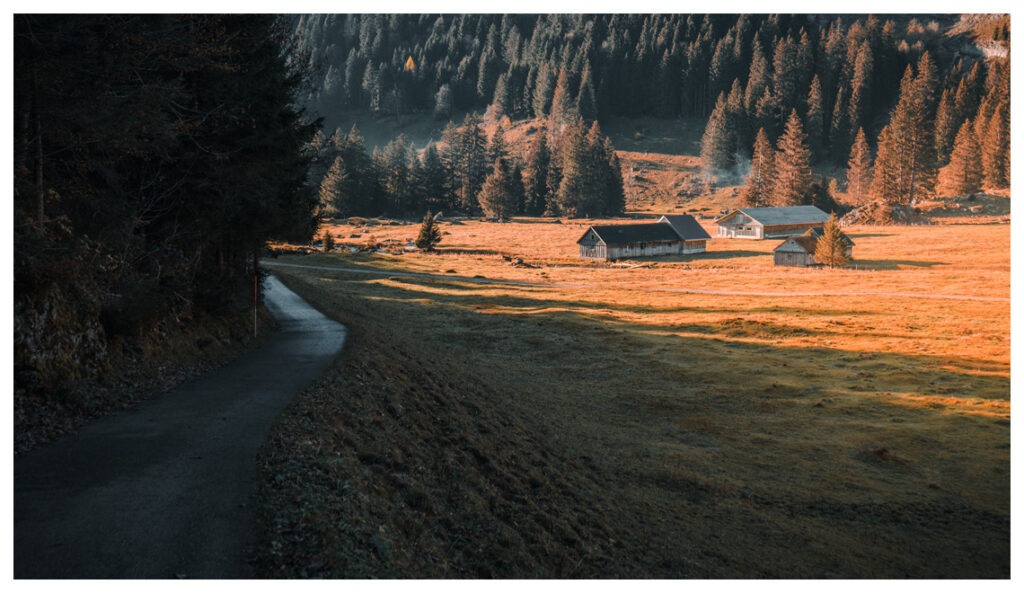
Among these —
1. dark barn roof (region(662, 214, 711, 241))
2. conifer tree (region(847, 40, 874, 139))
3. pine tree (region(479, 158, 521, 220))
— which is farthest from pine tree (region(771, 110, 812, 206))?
pine tree (region(479, 158, 521, 220))

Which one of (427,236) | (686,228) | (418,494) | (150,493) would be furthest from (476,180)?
(150,493)

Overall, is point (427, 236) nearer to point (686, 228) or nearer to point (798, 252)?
point (686, 228)

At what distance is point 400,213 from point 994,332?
322 ft

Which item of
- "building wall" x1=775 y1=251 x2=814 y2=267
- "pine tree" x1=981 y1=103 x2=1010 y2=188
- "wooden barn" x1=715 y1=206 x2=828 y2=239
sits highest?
"pine tree" x1=981 y1=103 x2=1010 y2=188

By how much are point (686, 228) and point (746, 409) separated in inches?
2682

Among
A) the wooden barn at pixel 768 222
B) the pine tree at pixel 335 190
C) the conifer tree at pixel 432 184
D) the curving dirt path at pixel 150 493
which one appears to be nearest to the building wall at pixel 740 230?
the wooden barn at pixel 768 222

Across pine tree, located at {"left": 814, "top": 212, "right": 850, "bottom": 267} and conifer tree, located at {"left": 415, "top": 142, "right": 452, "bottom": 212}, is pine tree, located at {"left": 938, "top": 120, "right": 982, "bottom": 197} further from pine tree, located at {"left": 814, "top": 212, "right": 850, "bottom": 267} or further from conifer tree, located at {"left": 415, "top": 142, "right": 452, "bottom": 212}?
conifer tree, located at {"left": 415, "top": 142, "right": 452, "bottom": 212}

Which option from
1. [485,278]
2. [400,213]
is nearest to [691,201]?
[400,213]

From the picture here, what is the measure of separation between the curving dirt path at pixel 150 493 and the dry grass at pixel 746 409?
2.61 metres

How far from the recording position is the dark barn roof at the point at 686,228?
293ft

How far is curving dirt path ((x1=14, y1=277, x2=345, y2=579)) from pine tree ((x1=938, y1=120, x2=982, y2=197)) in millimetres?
127622

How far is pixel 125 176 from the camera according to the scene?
54.6 feet

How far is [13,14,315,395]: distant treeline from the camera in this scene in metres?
11.9
